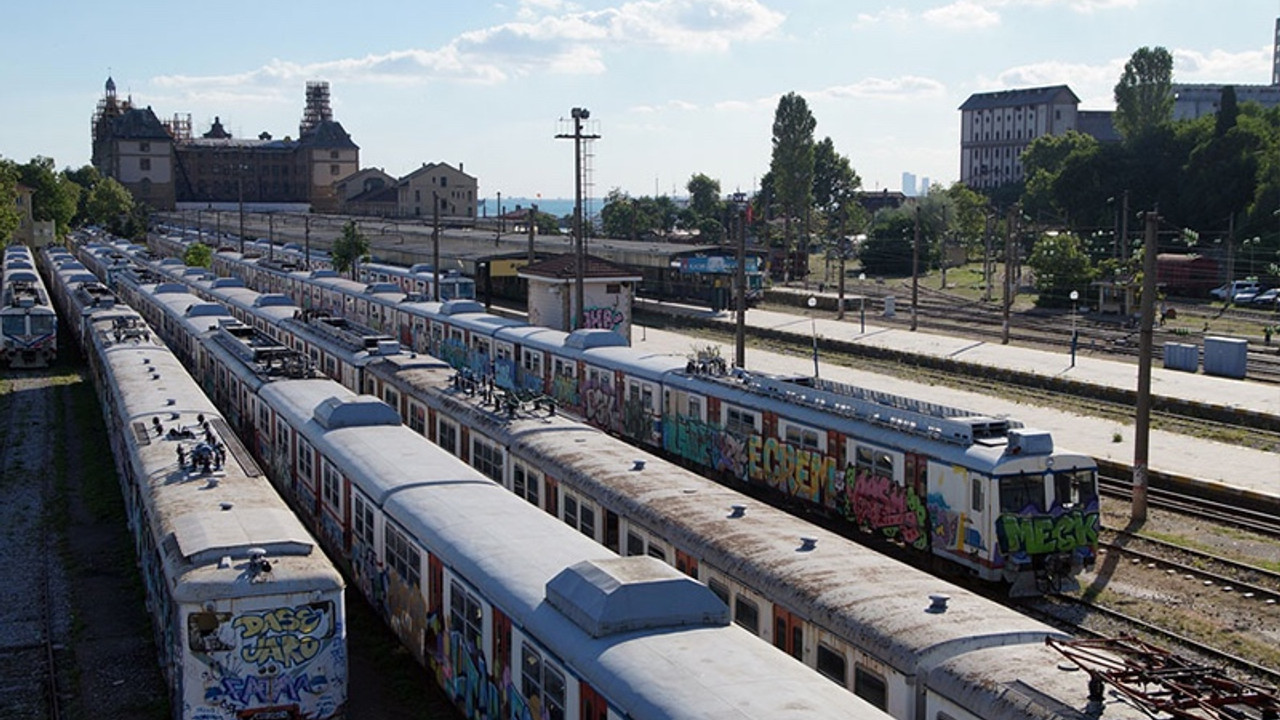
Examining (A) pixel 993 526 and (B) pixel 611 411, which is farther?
(B) pixel 611 411

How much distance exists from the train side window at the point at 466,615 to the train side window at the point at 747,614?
118 inches

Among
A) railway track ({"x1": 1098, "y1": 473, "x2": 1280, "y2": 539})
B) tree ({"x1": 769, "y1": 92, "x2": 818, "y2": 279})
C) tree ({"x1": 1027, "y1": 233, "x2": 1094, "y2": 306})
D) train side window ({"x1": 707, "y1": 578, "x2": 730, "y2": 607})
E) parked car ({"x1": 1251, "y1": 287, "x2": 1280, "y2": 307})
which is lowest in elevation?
railway track ({"x1": 1098, "y1": 473, "x2": 1280, "y2": 539})

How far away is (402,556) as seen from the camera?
1662 centimetres

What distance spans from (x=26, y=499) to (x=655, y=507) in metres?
18.2

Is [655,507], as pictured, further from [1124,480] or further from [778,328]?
[778,328]

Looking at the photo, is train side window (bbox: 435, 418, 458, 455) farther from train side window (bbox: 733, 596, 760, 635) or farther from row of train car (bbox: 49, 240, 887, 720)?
train side window (bbox: 733, 596, 760, 635)

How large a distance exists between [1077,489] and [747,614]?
7.24 meters

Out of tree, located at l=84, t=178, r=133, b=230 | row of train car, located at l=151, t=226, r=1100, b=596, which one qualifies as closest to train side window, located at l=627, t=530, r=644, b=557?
row of train car, located at l=151, t=226, r=1100, b=596

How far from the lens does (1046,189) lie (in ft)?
350

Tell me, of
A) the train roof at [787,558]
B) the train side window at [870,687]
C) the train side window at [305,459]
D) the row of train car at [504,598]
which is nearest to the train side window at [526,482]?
the train roof at [787,558]

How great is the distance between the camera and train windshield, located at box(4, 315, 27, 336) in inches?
1905

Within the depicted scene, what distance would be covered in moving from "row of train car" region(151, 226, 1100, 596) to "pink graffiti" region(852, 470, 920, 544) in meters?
0.02

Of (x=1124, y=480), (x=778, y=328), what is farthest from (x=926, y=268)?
(x=1124, y=480)

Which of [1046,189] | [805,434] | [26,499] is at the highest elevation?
[1046,189]
